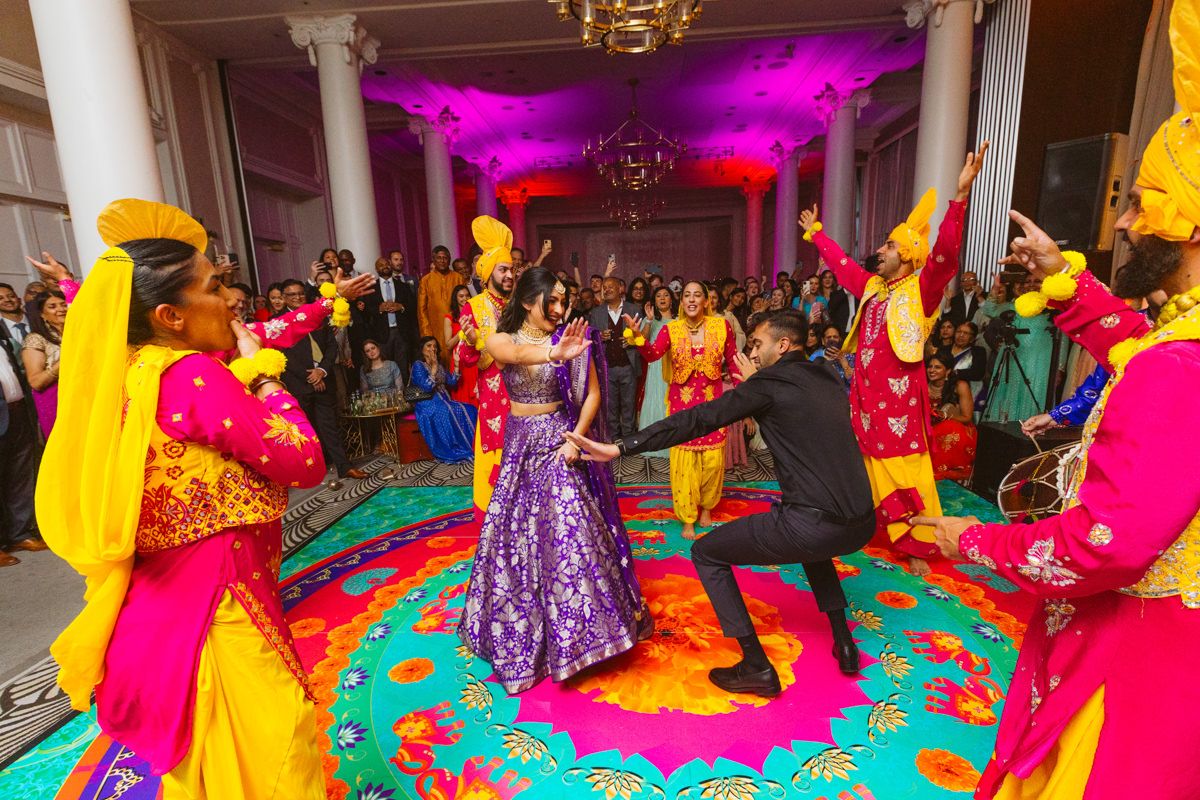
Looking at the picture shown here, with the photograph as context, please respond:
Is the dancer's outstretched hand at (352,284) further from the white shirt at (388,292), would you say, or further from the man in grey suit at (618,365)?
the white shirt at (388,292)

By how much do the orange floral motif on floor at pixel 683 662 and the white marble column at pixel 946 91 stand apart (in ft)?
16.8

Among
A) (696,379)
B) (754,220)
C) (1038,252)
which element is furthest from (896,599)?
(754,220)

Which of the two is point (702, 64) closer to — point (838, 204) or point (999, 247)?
point (838, 204)

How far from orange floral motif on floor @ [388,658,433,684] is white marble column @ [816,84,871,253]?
9.06 metres

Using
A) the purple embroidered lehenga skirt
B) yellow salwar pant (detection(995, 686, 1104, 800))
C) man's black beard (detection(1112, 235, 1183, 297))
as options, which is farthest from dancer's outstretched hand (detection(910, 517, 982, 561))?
the purple embroidered lehenga skirt

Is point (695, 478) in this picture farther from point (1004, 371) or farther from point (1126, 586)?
point (1004, 371)

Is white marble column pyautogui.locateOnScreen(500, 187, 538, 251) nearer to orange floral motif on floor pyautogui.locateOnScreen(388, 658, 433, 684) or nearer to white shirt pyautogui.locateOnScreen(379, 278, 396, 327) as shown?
white shirt pyautogui.locateOnScreen(379, 278, 396, 327)

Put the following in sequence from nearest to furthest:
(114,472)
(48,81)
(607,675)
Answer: (114,472) < (607,675) < (48,81)

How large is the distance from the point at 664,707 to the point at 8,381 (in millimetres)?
4376

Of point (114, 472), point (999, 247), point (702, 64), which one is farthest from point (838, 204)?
point (114, 472)

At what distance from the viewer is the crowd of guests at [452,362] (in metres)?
3.89

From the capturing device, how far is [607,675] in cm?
239

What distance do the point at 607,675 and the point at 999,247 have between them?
608 cm

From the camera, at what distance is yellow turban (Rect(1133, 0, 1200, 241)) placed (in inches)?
38.9
